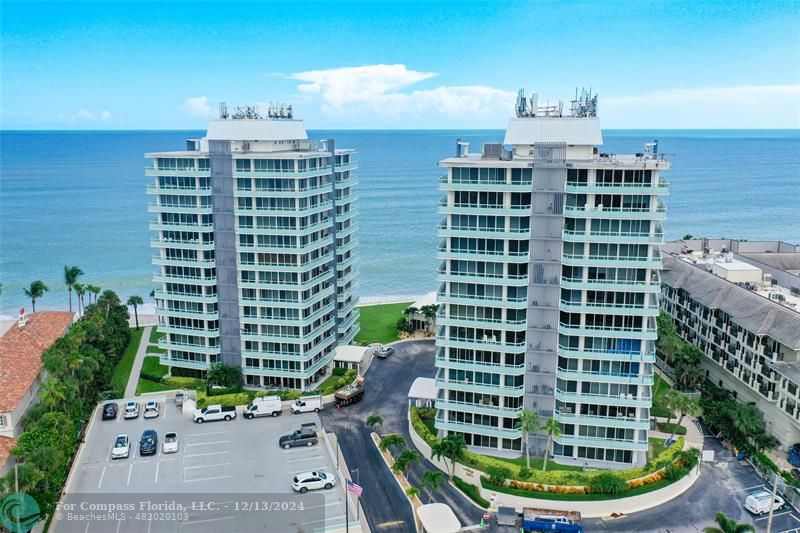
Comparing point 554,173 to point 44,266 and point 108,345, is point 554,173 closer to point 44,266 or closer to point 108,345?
point 108,345

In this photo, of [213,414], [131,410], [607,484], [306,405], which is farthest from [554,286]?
[131,410]

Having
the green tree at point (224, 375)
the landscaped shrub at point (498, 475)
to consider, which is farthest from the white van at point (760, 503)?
the green tree at point (224, 375)

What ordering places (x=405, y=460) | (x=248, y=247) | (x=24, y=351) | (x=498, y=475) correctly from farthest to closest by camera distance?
1. (x=248, y=247)
2. (x=24, y=351)
3. (x=405, y=460)
4. (x=498, y=475)

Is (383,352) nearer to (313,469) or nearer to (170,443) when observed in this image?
(313,469)

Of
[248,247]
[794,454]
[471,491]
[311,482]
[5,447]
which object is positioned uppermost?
[248,247]

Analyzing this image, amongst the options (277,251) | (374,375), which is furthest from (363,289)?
(277,251)

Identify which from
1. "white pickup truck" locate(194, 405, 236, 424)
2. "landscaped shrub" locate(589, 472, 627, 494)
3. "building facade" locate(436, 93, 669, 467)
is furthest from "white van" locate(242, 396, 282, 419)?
"landscaped shrub" locate(589, 472, 627, 494)
